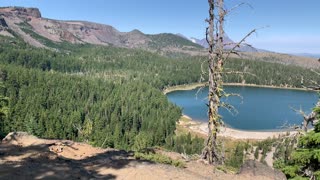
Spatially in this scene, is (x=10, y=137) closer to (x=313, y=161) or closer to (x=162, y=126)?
(x=313, y=161)

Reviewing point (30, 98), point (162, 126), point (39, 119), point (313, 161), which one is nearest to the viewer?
point (313, 161)

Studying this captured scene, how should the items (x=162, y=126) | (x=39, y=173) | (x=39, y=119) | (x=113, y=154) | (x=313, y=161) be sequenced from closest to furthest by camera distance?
(x=39, y=173) < (x=313, y=161) < (x=113, y=154) < (x=39, y=119) < (x=162, y=126)

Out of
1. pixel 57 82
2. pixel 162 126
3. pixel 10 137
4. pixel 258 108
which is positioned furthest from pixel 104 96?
pixel 10 137

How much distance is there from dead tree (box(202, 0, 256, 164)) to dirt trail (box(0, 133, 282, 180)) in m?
1.50

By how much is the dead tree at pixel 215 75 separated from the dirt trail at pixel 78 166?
150 centimetres

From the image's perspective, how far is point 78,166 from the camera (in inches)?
758

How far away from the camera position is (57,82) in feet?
637

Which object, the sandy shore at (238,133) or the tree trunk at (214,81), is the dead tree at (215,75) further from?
the sandy shore at (238,133)

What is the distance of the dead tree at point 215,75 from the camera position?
863 inches

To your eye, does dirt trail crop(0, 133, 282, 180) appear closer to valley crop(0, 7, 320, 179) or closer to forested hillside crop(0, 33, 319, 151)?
valley crop(0, 7, 320, 179)

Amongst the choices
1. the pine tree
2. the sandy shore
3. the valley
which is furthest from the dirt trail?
the sandy shore

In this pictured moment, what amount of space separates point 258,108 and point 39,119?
122135 millimetres

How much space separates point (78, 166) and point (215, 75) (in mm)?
9959

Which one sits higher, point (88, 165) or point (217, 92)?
point (217, 92)
